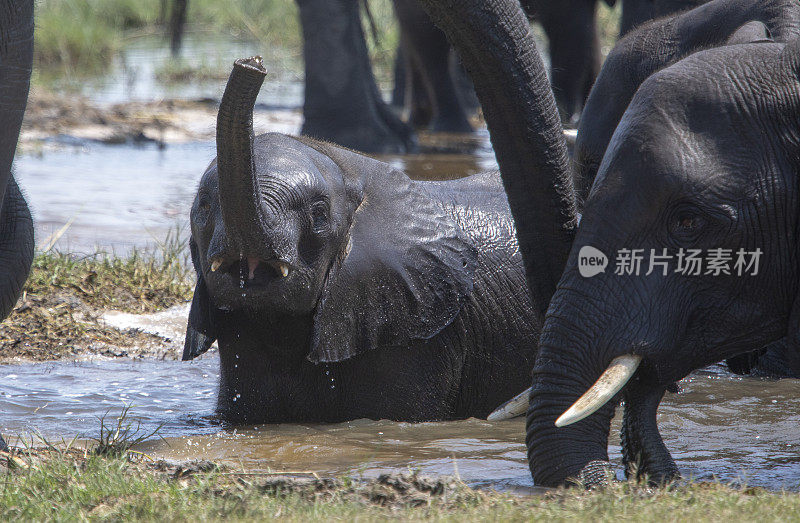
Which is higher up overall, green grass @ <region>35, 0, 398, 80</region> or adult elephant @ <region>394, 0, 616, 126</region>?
green grass @ <region>35, 0, 398, 80</region>

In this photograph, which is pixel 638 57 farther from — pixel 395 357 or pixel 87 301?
pixel 87 301

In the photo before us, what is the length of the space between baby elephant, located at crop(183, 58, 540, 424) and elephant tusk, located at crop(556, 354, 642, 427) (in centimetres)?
149

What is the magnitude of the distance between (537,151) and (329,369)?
164 cm

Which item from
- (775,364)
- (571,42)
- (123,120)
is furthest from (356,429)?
(123,120)

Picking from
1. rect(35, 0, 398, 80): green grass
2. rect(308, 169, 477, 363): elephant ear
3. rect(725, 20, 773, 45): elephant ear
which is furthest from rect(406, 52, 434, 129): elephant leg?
rect(725, 20, 773, 45): elephant ear

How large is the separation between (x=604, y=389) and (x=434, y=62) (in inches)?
376

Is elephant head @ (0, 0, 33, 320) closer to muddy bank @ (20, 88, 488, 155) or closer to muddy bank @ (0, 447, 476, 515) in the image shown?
muddy bank @ (0, 447, 476, 515)

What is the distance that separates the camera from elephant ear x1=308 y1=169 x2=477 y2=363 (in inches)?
194

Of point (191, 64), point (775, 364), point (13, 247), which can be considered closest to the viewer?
point (13, 247)

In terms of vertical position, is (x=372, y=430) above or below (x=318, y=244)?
below

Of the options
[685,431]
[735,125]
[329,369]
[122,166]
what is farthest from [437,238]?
[122,166]

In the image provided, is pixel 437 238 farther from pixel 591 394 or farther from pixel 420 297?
pixel 591 394

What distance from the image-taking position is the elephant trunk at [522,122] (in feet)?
11.8

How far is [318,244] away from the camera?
4820 mm
